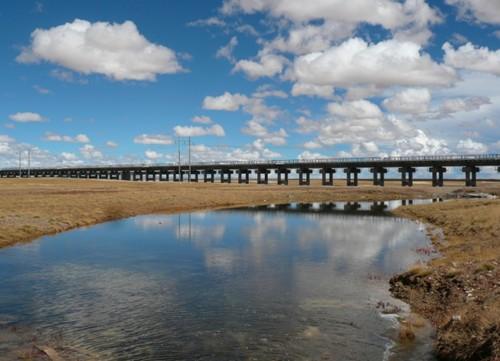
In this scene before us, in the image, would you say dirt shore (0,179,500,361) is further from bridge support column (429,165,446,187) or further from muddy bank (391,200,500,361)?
bridge support column (429,165,446,187)

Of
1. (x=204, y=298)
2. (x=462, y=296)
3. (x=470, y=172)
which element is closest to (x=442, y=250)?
(x=462, y=296)

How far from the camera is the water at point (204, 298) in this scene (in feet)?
49.3

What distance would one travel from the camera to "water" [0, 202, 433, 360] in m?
15.0

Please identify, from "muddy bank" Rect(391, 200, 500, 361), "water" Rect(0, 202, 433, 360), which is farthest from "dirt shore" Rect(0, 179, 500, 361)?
"water" Rect(0, 202, 433, 360)

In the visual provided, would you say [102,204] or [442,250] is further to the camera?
[102,204]

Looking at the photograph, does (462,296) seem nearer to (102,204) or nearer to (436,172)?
(102,204)

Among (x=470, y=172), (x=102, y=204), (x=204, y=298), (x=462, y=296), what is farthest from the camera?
(x=470, y=172)

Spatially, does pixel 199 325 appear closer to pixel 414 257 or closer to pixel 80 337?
pixel 80 337

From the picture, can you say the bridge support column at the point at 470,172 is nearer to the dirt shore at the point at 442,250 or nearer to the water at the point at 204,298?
the dirt shore at the point at 442,250

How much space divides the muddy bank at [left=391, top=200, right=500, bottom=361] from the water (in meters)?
0.92

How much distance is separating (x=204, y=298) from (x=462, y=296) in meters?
10.3

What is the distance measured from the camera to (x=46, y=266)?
27375 mm

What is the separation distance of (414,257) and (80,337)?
72.3 feet

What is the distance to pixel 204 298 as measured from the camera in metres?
20.6
